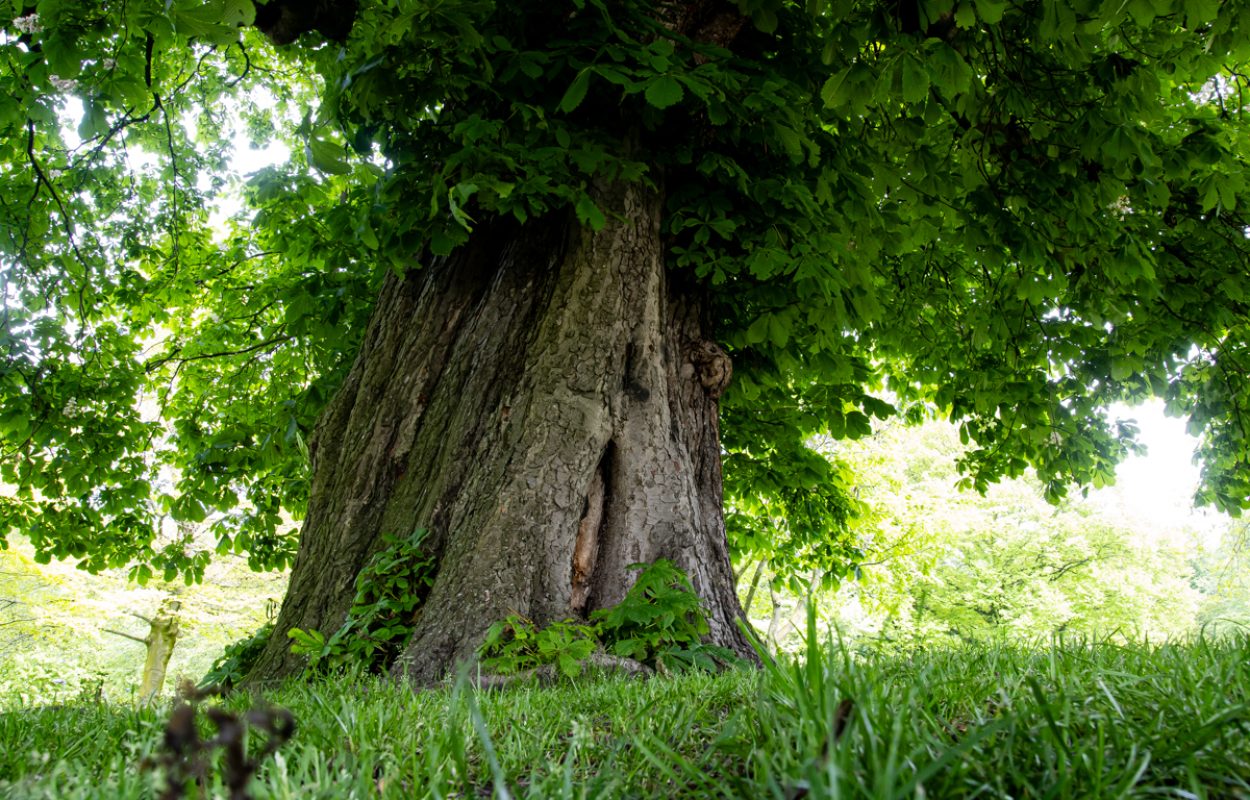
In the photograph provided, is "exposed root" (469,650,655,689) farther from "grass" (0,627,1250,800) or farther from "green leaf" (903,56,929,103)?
"green leaf" (903,56,929,103)

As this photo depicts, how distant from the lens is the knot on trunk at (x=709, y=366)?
16.4 feet

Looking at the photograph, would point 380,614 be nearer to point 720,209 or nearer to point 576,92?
point 576,92

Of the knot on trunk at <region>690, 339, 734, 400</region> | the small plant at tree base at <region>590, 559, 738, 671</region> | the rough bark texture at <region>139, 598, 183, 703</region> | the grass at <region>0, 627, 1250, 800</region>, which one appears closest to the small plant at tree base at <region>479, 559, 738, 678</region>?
the small plant at tree base at <region>590, 559, 738, 671</region>

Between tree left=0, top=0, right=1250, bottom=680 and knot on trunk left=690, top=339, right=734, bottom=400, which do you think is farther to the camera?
knot on trunk left=690, top=339, right=734, bottom=400

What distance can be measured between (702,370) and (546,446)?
4.81 feet

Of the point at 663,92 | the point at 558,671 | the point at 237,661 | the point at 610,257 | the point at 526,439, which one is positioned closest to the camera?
the point at 558,671

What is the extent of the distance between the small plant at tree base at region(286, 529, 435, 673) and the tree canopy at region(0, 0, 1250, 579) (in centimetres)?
159

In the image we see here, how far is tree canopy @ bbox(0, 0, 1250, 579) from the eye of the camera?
12.7 ft

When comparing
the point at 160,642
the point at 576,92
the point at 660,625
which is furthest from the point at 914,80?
the point at 160,642

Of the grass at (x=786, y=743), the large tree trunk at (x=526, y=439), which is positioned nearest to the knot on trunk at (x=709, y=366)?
the large tree trunk at (x=526, y=439)

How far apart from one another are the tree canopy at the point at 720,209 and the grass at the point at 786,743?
2.17m

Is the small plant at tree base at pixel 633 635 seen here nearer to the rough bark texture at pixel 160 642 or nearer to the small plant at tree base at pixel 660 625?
the small plant at tree base at pixel 660 625

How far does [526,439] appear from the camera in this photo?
13.0ft

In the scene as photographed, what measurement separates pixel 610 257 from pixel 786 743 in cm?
370
